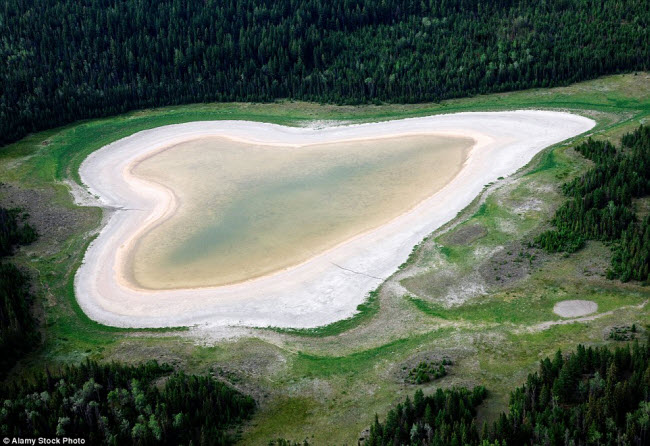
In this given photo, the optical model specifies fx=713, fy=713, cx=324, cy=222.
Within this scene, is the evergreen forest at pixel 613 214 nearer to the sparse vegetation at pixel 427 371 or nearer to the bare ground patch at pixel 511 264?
the bare ground patch at pixel 511 264

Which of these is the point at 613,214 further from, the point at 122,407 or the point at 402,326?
the point at 122,407

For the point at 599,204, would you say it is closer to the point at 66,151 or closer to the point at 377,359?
the point at 377,359

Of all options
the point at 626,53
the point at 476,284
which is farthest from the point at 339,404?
the point at 626,53

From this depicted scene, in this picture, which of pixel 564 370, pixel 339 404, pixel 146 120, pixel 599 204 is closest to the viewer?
pixel 564 370

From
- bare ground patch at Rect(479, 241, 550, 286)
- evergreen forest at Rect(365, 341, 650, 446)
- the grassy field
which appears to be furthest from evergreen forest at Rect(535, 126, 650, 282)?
evergreen forest at Rect(365, 341, 650, 446)

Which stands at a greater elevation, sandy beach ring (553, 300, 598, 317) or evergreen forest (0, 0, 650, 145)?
evergreen forest (0, 0, 650, 145)

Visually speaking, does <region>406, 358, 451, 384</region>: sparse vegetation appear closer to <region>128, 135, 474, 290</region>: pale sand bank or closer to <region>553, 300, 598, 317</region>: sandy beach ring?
<region>553, 300, 598, 317</region>: sandy beach ring

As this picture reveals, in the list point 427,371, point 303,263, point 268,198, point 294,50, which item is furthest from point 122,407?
point 294,50

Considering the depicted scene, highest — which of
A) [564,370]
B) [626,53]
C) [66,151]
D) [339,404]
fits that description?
[626,53]
